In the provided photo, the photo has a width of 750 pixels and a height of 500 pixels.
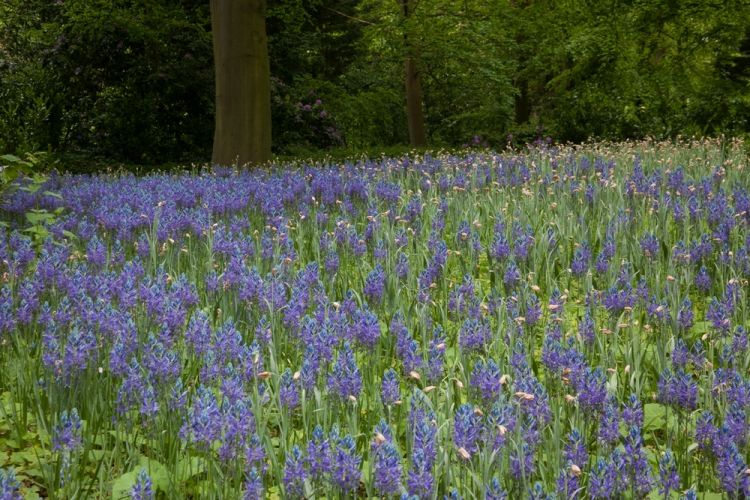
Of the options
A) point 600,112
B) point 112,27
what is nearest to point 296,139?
point 112,27

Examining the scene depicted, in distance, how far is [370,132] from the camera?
28.3 meters

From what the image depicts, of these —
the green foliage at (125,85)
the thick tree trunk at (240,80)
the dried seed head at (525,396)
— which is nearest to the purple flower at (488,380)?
the dried seed head at (525,396)

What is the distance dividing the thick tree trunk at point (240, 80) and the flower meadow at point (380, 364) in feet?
18.0

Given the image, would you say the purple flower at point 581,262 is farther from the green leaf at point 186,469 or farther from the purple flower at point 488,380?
the green leaf at point 186,469

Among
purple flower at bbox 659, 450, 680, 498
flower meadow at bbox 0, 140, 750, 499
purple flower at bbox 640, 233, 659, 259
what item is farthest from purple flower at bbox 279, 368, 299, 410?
purple flower at bbox 640, 233, 659, 259

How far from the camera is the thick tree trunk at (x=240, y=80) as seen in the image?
11047mm

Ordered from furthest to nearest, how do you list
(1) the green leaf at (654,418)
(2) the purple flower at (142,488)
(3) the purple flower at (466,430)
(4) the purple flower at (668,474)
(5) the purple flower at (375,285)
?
(5) the purple flower at (375,285), (1) the green leaf at (654,418), (3) the purple flower at (466,430), (4) the purple flower at (668,474), (2) the purple flower at (142,488)

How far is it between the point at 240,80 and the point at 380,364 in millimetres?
8623

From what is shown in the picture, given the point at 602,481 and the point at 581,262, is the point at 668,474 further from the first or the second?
the point at 581,262

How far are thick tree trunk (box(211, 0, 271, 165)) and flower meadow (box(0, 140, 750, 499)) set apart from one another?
549 centimetres

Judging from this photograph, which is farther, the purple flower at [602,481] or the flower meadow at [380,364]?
the flower meadow at [380,364]

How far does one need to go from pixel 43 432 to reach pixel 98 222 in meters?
3.25

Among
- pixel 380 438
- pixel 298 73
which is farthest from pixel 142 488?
pixel 298 73

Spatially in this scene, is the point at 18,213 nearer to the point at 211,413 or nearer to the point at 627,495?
the point at 211,413
